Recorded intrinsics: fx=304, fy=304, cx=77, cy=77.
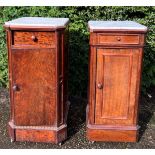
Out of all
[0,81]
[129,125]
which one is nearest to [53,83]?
[129,125]

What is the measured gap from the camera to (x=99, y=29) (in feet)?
10.2

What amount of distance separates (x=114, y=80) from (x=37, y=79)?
83 centimetres

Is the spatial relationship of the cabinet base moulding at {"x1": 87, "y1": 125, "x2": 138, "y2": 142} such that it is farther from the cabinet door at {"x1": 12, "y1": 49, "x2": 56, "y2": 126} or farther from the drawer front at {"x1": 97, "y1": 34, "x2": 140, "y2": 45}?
the drawer front at {"x1": 97, "y1": 34, "x2": 140, "y2": 45}

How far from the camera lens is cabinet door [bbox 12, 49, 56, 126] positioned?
10.3ft

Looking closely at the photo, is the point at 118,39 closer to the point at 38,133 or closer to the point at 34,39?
the point at 34,39

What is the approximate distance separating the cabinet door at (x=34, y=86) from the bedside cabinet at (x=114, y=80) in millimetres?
446

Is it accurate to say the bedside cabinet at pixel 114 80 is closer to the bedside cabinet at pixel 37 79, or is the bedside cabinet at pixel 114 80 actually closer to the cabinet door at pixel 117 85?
the cabinet door at pixel 117 85

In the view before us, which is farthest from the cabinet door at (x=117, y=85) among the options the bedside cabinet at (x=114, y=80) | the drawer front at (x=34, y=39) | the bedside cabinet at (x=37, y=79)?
the drawer front at (x=34, y=39)

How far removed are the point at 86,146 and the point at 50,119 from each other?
20.7 inches

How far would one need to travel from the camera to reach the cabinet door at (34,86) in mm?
3148

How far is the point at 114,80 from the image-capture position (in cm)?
332

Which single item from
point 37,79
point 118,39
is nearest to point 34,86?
point 37,79

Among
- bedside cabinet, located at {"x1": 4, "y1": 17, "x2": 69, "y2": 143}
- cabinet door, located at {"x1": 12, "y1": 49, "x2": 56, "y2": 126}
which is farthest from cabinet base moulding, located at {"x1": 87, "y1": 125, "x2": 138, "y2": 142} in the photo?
cabinet door, located at {"x1": 12, "y1": 49, "x2": 56, "y2": 126}

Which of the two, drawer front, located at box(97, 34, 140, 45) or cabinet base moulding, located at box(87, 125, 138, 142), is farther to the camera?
cabinet base moulding, located at box(87, 125, 138, 142)
